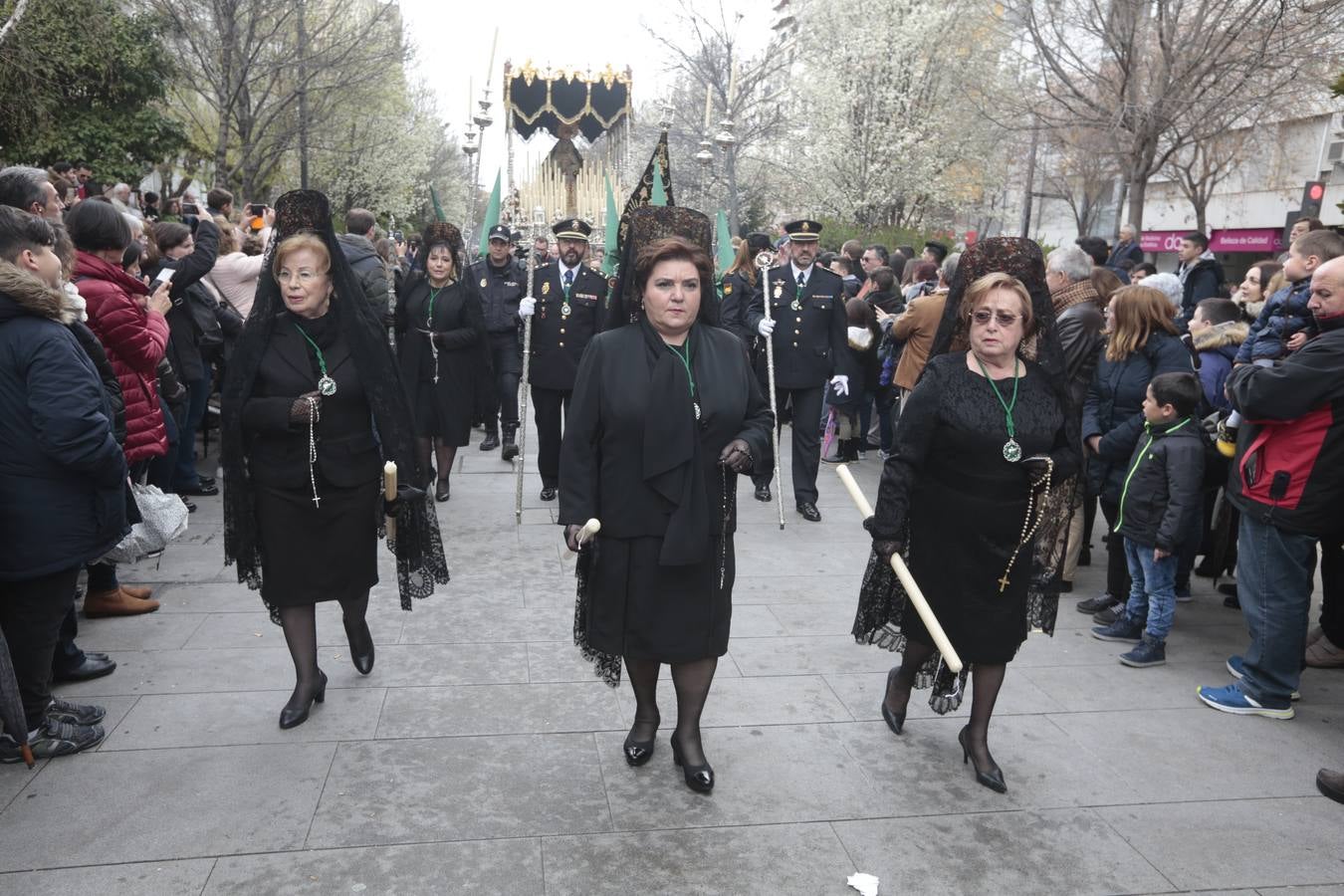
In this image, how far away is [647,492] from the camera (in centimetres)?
374

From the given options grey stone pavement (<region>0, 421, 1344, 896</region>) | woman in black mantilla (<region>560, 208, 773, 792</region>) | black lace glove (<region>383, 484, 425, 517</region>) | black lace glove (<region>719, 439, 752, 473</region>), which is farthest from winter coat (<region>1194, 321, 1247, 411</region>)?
black lace glove (<region>383, 484, 425, 517</region>)

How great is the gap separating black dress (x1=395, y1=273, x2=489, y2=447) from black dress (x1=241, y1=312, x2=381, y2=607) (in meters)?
3.60

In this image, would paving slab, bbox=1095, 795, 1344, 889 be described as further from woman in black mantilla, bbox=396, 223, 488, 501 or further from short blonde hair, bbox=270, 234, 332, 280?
woman in black mantilla, bbox=396, 223, 488, 501

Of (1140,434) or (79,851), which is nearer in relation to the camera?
(79,851)

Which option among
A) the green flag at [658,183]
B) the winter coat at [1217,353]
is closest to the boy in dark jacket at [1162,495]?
the winter coat at [1217,353]

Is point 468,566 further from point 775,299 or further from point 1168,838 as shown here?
point 1168,838

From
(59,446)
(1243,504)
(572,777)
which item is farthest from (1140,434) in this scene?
(59,446)

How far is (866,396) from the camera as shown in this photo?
35.6ft

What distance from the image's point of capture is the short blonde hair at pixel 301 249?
4125mm

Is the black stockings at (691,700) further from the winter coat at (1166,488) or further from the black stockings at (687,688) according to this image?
the winter coat at (1166,488)

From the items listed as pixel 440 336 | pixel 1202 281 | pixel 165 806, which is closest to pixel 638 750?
pixel 165 806

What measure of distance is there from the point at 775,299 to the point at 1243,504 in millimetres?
4516

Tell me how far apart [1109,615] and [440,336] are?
16.4 ft

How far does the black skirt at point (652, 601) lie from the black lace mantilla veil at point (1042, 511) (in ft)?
2.42
